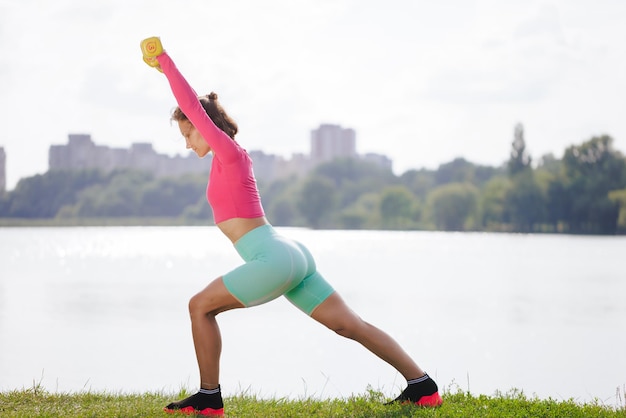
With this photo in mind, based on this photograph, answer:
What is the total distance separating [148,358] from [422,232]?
4855 inches

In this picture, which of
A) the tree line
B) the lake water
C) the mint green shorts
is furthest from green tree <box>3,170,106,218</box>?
the mint green shorts

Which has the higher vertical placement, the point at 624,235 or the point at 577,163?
the point at 577,163

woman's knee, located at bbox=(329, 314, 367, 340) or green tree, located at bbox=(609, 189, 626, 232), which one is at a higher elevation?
green tree, located at bbox=(609, 189, 626, 232)

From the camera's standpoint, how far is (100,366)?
45.3 feet

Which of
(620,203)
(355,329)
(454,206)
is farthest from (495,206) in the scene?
(355,329)

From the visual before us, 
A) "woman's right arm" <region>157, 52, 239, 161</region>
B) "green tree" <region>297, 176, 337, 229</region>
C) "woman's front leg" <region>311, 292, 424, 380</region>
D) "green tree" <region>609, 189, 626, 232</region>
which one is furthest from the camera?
"green tree" <region>297, 176, 337, 229</region>

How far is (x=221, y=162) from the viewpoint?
17.7 ft

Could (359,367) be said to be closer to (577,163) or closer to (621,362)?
(621,362)

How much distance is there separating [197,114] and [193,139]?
0.89 ft

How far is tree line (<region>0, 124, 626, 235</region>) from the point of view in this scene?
10388cm

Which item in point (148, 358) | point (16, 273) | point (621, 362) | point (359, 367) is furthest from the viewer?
point (16, 273)

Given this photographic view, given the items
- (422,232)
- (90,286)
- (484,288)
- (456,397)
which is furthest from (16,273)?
(422,232)

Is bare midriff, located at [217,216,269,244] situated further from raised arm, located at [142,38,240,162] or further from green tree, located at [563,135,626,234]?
green tree, located at [563,135,626,234]

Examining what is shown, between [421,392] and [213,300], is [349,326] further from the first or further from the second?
[213,300]
